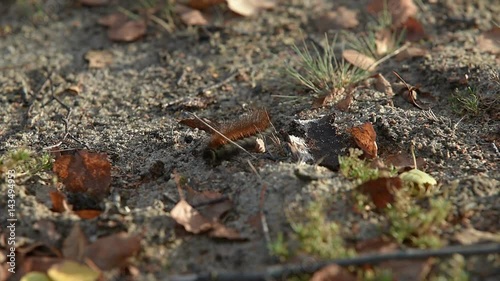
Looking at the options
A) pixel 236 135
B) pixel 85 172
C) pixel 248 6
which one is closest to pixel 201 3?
pixel 248 6

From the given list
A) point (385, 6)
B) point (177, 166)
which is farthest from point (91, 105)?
point (385, 6)

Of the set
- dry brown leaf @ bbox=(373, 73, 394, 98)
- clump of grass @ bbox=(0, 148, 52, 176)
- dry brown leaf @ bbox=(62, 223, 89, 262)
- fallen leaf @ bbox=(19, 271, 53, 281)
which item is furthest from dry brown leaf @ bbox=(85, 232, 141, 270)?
dry brown leaf @ bbox=(373, 73, 394, 98)

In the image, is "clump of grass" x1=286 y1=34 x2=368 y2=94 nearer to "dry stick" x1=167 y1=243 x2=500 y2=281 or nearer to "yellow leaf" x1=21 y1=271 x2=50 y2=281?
"dry stick" x1=167 y1=243 x2=500 y2=281

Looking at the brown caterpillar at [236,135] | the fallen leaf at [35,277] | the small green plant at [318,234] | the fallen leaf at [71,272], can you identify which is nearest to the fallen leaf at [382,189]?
the small green plant at [318,234]

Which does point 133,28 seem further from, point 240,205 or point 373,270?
point 373,270

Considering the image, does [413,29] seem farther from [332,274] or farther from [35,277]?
[35,277]

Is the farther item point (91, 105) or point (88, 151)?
point (91, 105)

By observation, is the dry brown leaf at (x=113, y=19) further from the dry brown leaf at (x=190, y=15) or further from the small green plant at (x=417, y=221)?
the small green plant at (x=417, y=221)
